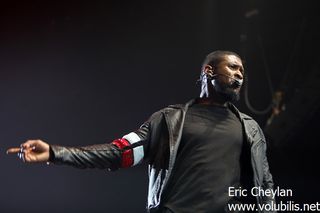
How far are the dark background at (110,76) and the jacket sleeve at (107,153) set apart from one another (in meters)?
1.74

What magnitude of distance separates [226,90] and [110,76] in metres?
1.79

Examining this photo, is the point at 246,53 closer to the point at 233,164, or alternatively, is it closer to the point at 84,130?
the point at 84,130

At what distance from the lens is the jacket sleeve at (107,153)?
5.48 ft

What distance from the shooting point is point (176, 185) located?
6.11ft

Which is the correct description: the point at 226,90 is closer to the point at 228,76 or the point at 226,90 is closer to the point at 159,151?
the point at 228,76

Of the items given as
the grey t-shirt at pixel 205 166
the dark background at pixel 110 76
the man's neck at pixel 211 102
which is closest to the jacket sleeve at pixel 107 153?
the grey t-shirt at pixel 205 166

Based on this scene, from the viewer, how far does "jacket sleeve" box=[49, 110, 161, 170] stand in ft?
5.48

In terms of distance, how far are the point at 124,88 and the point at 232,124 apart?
183 cm

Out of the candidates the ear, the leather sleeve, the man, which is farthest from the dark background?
the leather sleeve

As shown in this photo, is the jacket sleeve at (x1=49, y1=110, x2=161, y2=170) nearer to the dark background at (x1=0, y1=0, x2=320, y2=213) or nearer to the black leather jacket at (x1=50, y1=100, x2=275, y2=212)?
the black leather jacket at (x1=50, y1=100, x2=275, y2=212)

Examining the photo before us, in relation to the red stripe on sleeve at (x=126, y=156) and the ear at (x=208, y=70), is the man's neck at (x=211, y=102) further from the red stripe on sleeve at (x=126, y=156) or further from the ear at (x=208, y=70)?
the red stripe on sleeve at (x=126, y=156)

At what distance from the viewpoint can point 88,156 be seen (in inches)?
68.4

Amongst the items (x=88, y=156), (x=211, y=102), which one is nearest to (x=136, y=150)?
(x=88, y=156)

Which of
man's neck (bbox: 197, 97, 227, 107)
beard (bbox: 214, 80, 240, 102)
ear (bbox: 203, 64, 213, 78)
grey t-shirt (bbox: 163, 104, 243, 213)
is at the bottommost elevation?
grey t-shirt (bbox: 163, 104, 243, 213)
